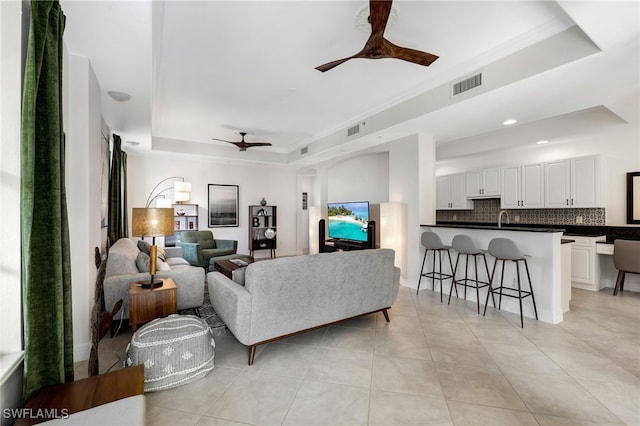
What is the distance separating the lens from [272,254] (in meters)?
8.09

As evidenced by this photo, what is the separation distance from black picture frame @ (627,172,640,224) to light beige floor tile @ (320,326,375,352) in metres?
4.85

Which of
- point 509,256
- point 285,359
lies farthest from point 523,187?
point 285,359

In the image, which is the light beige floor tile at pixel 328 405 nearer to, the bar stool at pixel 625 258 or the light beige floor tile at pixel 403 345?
the light beige floor tile at pixel 403 345

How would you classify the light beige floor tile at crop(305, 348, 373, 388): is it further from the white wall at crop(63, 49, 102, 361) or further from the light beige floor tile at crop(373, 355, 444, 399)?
the white wall at crop(63, 49, 102, 361)

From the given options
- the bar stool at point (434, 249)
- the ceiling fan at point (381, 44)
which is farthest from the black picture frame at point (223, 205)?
the ceiling fan at point (381, 44)

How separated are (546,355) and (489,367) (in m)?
0.65

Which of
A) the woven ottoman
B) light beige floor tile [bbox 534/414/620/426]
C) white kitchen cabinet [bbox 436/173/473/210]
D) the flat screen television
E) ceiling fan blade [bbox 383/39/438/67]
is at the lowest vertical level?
light beige floor tile [bbox 534/414/620/426]

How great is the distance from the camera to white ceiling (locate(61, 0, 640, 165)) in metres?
2.21

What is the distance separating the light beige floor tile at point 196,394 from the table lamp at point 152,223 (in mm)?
1164

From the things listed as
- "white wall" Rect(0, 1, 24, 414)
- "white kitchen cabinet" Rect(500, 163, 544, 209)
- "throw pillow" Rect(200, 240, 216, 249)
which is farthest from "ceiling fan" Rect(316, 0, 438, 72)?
"throw pillow" Rect(200, 240, 216, 249)

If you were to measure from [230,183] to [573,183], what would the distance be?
7098mm

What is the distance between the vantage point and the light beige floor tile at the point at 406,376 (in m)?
2.06

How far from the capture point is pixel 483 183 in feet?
20.3

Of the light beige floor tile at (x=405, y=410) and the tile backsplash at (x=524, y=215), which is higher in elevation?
the tile backsplash at (x=524, y=215)
